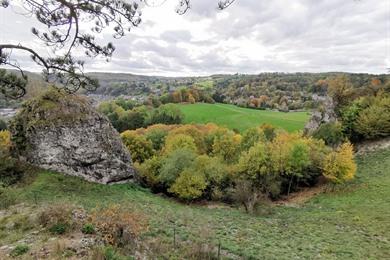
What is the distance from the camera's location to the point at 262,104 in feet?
374

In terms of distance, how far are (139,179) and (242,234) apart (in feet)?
63.9

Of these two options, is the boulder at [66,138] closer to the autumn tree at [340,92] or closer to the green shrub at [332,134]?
the green shrub at [332,134]

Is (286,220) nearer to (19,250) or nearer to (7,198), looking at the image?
(7,198)

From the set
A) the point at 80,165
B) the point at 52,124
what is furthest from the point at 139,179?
the point at 52,124

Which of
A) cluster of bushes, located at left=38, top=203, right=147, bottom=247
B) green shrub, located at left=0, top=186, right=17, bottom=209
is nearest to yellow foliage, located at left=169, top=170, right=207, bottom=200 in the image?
green shrub, located at left=0, top=186, right=17, bottom=209

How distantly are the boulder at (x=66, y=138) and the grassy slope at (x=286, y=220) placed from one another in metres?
1.73

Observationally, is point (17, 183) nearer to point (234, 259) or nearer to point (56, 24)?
point (234, 259)

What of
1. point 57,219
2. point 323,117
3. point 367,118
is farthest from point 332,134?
point 57,219

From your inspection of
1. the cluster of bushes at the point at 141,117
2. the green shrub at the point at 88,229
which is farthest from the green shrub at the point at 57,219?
the cluster of bushes at the point at 141,117

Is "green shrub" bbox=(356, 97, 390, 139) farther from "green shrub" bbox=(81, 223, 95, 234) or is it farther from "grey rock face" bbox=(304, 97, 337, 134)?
"green shrub" bbox=(81, 223, 95, 234)

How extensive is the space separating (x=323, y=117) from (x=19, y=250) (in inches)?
2088

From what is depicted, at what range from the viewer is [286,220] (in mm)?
27844

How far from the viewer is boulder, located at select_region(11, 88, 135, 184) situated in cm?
3055

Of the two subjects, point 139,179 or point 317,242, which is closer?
point 317,242
